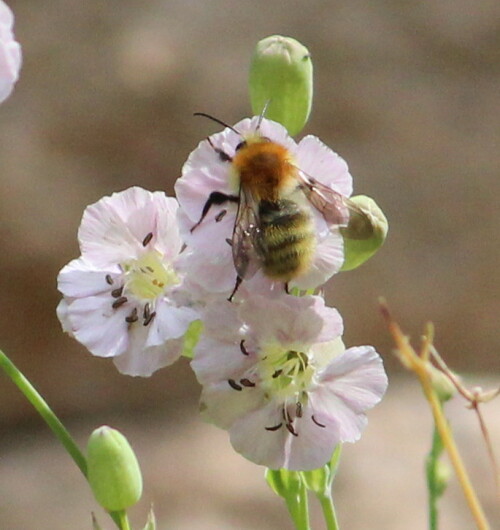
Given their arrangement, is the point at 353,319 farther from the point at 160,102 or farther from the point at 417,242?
the point at 160,102

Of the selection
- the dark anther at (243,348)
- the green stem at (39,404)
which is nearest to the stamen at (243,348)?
the dark anther at (243,348)

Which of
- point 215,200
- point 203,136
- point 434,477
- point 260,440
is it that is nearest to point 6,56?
point 215,200

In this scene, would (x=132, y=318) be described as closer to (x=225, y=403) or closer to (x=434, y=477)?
(x=225, y=403)

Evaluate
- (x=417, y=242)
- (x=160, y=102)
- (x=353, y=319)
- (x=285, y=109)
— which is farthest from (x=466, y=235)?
(x=285, y=109)

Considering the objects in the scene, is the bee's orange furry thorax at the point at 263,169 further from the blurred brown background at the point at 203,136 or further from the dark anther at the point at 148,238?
the blurred brown background at the point at 203,136

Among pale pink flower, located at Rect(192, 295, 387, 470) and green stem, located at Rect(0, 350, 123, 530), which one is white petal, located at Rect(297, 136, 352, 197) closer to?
pale pink flower, located at Rect(192, 295, 387, 470)
